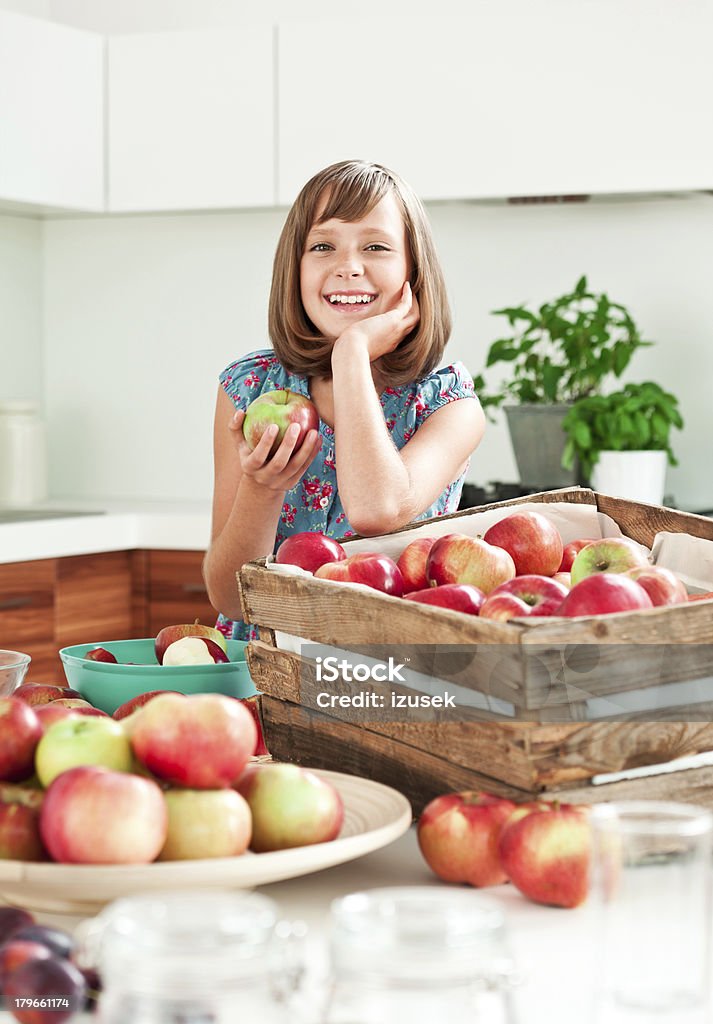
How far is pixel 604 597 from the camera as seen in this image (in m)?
1.01

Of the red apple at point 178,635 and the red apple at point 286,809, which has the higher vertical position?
the red apple at point 178,635

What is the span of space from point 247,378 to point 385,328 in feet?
1.06

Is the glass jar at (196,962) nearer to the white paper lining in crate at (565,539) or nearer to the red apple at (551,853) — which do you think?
the red apple at (551,853)

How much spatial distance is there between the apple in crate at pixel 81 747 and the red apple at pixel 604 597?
0.35 meters

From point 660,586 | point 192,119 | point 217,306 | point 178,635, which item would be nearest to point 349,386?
point 178,635

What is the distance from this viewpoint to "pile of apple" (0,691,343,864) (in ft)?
2.66

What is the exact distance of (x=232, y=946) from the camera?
0.59m

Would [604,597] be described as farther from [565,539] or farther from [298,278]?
A: [298,278]

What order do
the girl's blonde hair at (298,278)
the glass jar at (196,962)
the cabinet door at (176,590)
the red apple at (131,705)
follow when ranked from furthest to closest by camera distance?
the cabinet door at (176,590)
the girl's blonde hair at (298,278)
the red apple at (131,705)
the glass jar at (196,962)

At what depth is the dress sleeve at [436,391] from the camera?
6.32ft

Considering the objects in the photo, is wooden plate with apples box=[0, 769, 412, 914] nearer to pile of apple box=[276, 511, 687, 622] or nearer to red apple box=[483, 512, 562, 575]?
pile of apple box=[276, 511, 687, 622]

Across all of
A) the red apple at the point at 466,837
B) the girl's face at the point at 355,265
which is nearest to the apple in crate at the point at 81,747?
the red apple at the point at 466,837

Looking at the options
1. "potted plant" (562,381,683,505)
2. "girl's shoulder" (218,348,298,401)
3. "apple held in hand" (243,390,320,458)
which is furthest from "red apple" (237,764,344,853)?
"potted plant" (562,381,683,505)

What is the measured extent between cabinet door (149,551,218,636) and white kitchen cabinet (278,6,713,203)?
987 millimetres
